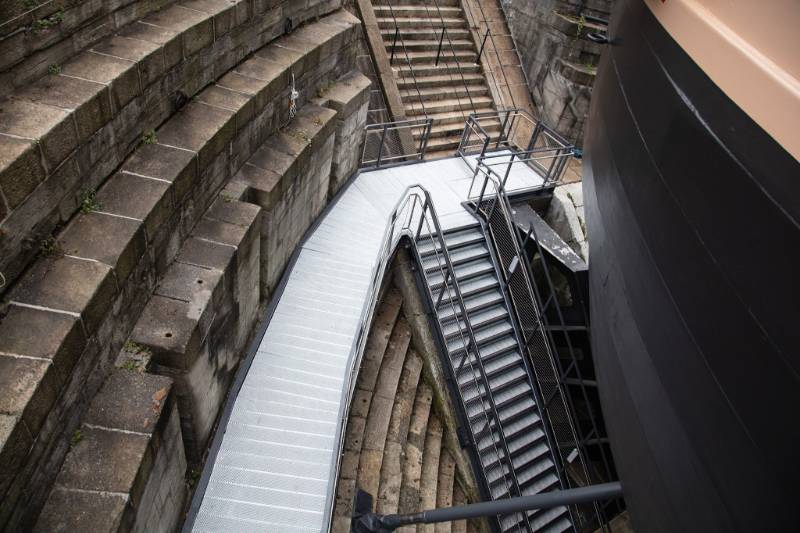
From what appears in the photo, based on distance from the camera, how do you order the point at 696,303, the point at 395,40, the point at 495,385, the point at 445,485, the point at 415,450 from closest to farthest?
the point at 696,303 < the point at 415,450 < the point at 445,485 < the point at 495,385 < the point at 395,40

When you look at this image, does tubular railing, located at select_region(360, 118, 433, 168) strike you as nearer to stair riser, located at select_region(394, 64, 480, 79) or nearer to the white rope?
stair riser, located at select_region(394, 64, 480, 79)

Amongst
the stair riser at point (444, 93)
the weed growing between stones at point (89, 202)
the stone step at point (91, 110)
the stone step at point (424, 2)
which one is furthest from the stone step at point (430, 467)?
the stone step at point (424, 2)

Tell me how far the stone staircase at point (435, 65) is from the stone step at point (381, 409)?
450 centimetres

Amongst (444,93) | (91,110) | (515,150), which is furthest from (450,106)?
(91,110)

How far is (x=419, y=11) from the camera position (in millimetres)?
11180

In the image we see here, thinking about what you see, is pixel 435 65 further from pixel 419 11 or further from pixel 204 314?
pixel 204 314

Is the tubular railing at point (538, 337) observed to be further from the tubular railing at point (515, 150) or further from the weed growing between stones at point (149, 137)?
the weed growing between stones at point (149, 137)

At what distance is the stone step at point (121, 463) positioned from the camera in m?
2.66

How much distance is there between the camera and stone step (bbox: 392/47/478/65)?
413 inches

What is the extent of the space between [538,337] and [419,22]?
7.41 metres

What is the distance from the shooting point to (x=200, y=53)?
4387mm

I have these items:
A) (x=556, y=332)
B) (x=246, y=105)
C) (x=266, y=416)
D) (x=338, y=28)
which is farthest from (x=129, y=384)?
(x=556, y=332)

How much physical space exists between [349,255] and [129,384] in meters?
3.50

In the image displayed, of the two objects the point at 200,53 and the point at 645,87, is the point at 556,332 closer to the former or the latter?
the point at 645,87
